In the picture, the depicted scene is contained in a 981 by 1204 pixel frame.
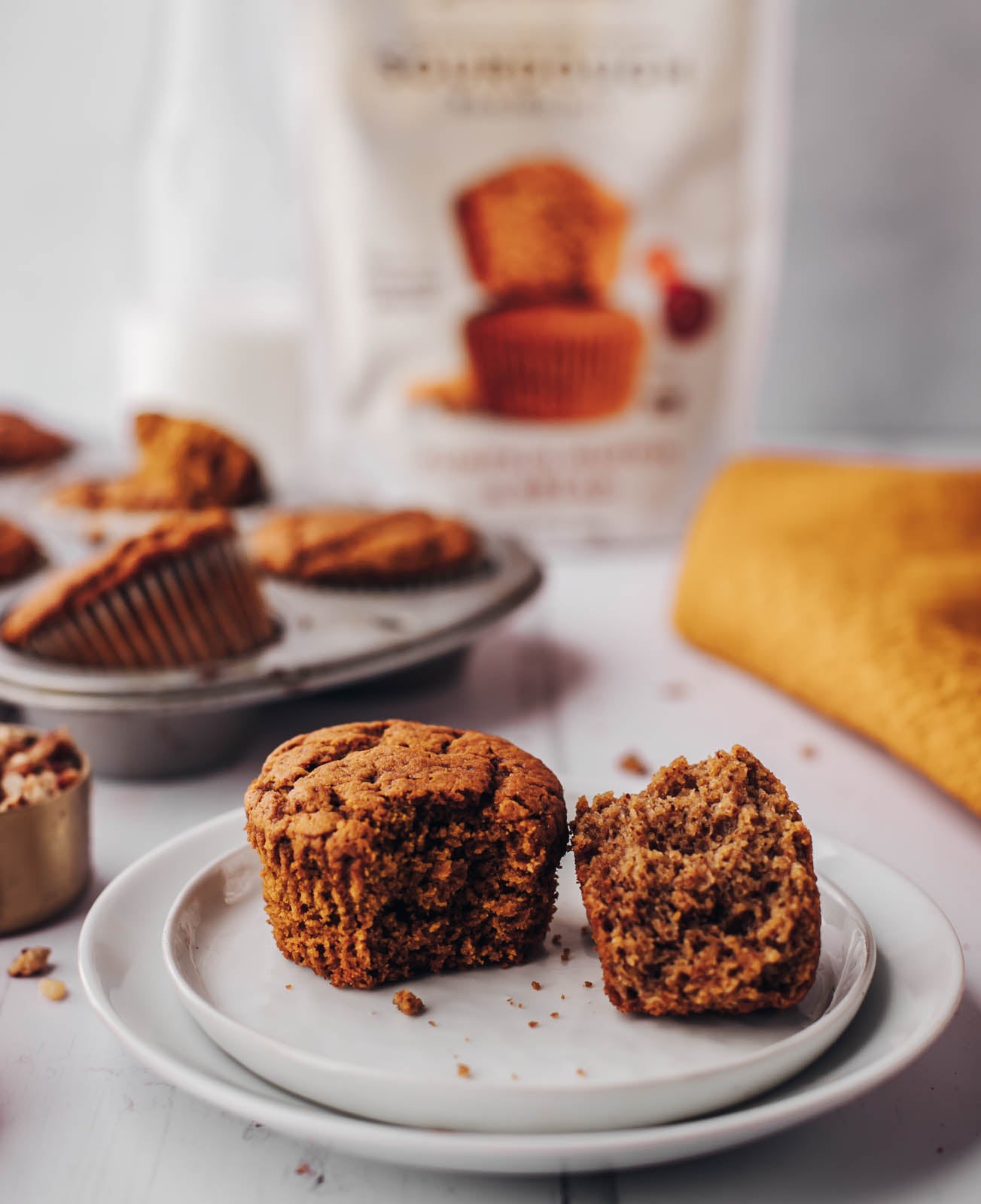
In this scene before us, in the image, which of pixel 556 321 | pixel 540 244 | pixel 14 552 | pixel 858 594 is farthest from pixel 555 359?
pixel 14 552

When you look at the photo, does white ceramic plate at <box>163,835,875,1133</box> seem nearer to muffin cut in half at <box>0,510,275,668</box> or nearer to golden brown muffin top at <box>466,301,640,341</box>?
muffin cut in half at <box>0,510,275,668</box>

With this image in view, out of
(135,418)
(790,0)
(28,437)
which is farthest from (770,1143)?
(790,0)

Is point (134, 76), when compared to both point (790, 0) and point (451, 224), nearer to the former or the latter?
point (451, 224)

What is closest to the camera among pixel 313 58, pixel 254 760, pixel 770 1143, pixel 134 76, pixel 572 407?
pixel 770 1143

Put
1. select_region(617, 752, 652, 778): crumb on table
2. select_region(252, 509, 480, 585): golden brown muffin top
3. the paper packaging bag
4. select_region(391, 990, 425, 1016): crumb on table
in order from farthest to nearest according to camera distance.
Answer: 1. the paper packaging bag
2. select_region(252, 509, 480, 585): golden brown muffin top
3. select_region(617, 752, 652, 778): crumb on table
4. select_region(391, 990, 425, 1016): crumb on table

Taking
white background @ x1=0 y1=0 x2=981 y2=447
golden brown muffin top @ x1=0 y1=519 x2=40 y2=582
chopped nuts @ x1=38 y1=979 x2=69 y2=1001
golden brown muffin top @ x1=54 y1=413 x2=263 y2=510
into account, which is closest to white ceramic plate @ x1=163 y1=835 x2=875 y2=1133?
chopped nuts @ x1=38 y1=979 x2=69 y2=1001

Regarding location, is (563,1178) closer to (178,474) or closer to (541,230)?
(178,474)
